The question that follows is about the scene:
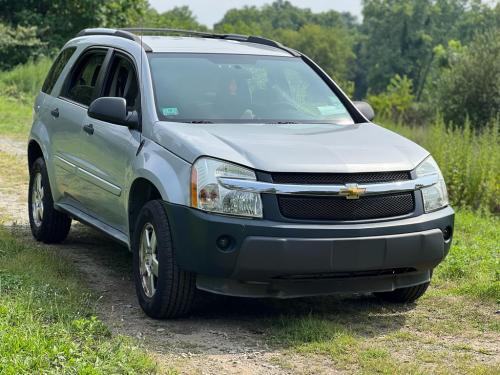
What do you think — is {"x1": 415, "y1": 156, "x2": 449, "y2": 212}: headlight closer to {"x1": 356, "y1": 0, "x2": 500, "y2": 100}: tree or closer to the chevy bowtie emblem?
the chevy bowtie emblem

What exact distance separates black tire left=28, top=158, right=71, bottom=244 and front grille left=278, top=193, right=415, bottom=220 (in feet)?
10.6

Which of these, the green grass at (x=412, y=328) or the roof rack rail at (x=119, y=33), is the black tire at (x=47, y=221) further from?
the green grass at (x=412, y=328)

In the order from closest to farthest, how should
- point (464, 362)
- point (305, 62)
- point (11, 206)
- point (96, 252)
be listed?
point (464, 362) < point (305, 62) < point (96, 252) < point (11, 206)

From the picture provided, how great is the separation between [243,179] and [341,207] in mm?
625

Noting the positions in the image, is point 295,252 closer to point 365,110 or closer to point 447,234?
point 447,234

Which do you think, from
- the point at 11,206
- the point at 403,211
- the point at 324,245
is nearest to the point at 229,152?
the point at 324,245

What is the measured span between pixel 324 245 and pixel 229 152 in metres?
0.82

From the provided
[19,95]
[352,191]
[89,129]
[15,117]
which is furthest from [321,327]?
[19,95]

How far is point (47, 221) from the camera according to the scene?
320 inches

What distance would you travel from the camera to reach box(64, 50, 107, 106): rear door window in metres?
7.49

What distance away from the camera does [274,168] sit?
5453 millimetres

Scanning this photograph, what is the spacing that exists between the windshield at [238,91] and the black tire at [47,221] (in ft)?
6.44

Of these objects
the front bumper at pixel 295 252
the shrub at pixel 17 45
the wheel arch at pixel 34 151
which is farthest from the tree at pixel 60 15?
the front bumper at pixel 295 252

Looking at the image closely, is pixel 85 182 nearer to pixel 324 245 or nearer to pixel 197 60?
pixel 197 60
